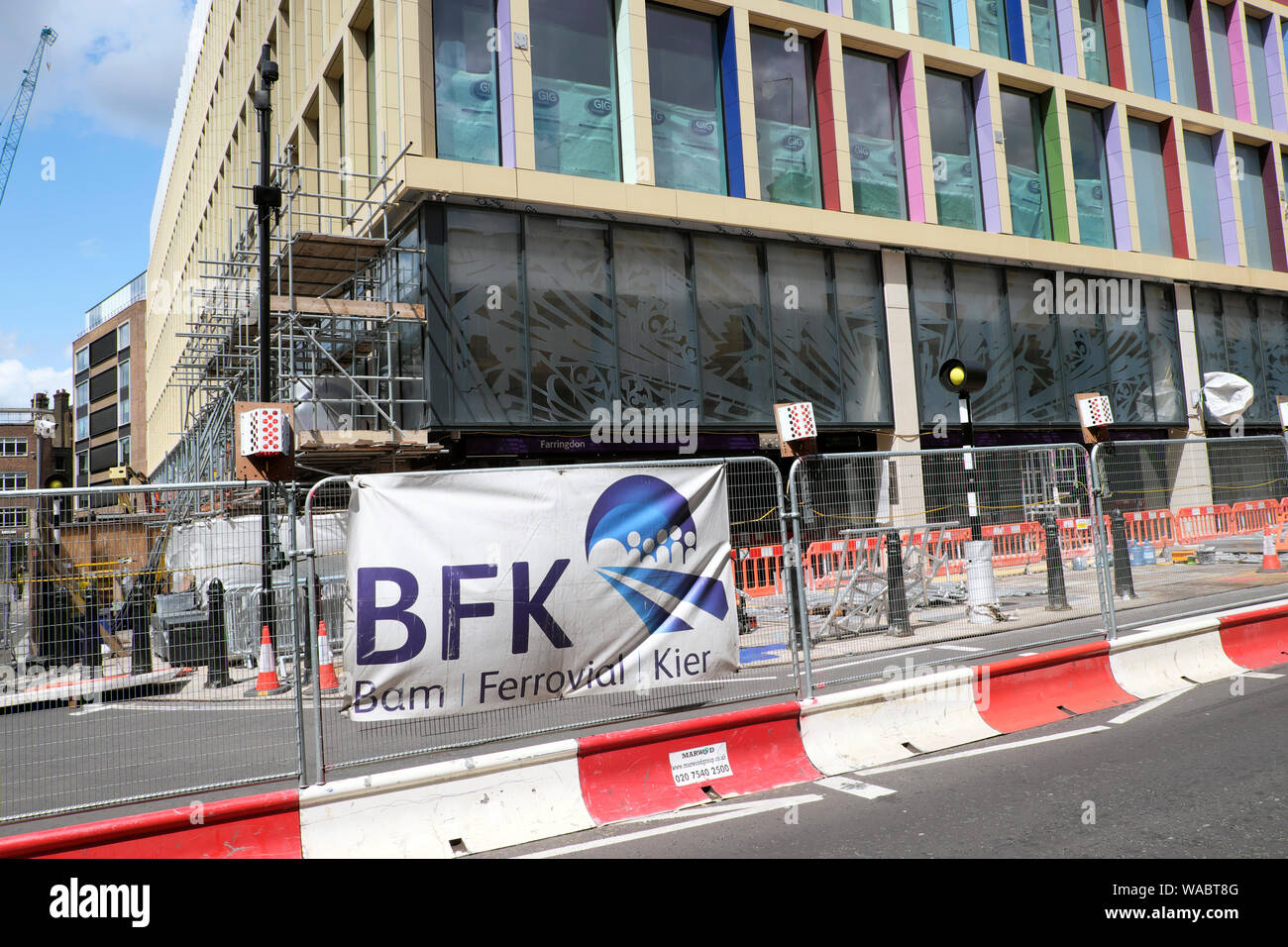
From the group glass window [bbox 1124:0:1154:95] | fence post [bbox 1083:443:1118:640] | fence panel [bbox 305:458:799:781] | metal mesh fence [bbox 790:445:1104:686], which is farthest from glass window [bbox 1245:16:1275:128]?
fence panel [bbox 305:458:799:781]

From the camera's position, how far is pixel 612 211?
57.4 ft

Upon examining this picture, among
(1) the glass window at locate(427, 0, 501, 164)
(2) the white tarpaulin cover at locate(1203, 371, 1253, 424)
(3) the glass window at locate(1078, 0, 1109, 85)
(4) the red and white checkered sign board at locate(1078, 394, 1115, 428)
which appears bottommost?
(4) the red and white checkered sign board at locate(1078, 394, 1115, 428)

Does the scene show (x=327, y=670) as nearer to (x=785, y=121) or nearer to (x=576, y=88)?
(x=576, y=88)

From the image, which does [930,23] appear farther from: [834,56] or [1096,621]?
[1096,621]

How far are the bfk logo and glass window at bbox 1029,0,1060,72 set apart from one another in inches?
898

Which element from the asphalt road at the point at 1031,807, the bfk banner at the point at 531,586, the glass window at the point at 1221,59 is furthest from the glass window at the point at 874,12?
the asphalt road at the point at 1031,807

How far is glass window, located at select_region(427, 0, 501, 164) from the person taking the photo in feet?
54.2

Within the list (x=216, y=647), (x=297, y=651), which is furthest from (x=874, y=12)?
(x=297, y=651)

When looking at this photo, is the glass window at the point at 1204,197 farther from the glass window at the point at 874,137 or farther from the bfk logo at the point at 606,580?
the bfk logo at the point at 606,580

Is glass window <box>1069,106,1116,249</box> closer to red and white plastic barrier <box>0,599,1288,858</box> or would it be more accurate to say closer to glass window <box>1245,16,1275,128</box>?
glass window <box>1245,16,1275,128</box>

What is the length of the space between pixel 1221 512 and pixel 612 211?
1159 cm

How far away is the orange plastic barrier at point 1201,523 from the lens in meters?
13.6

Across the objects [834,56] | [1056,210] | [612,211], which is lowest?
[612,211]
